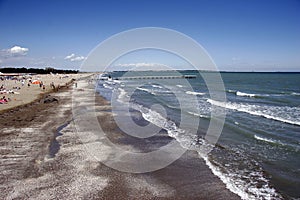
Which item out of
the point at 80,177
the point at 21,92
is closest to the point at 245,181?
the point at 80,177

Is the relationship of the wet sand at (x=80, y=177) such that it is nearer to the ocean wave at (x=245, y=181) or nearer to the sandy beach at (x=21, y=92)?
the ocean wave at (x=245, y=181)

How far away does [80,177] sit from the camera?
965 cm

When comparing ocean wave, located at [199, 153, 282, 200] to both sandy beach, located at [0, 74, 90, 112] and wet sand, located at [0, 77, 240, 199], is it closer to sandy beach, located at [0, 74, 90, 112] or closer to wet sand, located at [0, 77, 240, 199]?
wet sand, located at [0, 77, 240, 199]

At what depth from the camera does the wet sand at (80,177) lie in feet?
27.5

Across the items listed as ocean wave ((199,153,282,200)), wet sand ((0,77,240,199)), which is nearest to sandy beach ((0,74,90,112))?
wet sand ((0,77,240,199))

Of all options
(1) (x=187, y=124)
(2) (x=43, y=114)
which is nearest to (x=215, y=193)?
(1) (x=187, y=124)

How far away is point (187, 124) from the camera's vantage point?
764 inches

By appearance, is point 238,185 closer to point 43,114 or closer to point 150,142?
point 150,142

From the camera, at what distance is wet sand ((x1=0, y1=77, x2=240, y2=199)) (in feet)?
27.5

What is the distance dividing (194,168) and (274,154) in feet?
15.7

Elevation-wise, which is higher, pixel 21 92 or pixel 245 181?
pixel 21 92

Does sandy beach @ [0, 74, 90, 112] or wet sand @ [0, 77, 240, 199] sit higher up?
sandy beach @ [0, 74, 90, 112]

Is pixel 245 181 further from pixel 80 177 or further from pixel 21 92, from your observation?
pixel 21 92

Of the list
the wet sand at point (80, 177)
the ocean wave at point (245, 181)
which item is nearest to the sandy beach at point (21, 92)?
the wet sand at point (80, 177)
